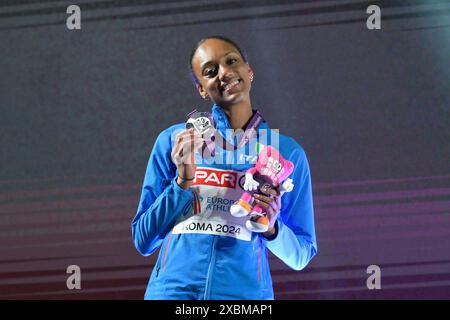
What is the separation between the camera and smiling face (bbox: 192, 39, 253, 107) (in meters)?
1.95

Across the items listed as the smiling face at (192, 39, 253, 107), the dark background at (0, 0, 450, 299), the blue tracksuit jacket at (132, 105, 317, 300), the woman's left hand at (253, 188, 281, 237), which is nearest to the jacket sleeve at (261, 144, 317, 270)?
the blue tracksuit jacket at (132, 105, 317, 300)

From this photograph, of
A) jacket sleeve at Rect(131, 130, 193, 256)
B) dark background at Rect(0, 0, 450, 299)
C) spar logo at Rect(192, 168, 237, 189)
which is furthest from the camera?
dark background at Rect(0, 0, 450, 299)

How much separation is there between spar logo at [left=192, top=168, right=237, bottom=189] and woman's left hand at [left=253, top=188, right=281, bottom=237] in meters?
0.13

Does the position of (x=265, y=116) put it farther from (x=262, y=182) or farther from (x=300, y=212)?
(x=262, y=182)

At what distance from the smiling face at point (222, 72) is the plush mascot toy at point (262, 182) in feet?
0.69

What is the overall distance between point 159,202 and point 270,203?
0.93ft

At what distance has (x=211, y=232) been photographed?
1.81m

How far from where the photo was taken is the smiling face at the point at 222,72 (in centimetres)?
195

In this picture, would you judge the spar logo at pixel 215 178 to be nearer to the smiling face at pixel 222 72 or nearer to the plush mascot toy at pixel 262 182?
the plush mascot toy at pixel 262 182

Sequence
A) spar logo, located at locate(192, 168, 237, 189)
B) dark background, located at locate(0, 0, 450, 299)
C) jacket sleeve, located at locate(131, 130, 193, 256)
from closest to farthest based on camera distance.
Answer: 1. jacket sleeve, located at locate(131, 130, 193, 256)
2. spar logo, located at locate(192, 168, 237, 189)
3. dark background, located at locate(0, 0, 450, 299)

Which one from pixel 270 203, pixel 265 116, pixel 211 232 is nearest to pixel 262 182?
pixel 270 203

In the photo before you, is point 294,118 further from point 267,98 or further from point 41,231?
point 41,231

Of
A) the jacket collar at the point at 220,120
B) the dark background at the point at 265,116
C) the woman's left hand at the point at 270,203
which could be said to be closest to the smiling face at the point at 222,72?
the jacket collar at the point at 220,120

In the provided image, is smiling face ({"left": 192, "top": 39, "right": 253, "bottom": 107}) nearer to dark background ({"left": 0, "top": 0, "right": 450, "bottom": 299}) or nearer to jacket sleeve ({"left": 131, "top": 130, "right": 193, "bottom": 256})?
jacket sleeve ({"left": 131, "top": 130, "right": 193, "bottom": 256})
